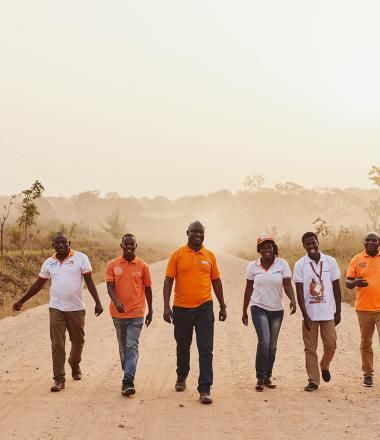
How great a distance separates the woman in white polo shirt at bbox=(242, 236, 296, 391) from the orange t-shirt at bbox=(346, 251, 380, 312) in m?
0.91

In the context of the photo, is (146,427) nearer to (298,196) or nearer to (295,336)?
(295,336)

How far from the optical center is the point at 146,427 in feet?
20.0

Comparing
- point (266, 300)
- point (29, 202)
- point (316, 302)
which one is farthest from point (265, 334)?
point (29, 202)

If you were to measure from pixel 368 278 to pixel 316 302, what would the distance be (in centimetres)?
80

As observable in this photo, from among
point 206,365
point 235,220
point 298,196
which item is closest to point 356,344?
point 206,365

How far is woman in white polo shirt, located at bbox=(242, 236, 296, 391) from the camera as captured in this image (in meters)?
7.67

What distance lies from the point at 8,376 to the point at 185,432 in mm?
3529

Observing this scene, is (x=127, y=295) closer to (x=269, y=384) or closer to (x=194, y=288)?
(x=194, y=288)

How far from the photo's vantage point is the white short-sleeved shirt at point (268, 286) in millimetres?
7734

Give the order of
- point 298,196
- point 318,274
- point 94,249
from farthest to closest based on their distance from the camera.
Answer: point 298,196
point 94,249
point 318,274

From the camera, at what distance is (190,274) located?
734cm

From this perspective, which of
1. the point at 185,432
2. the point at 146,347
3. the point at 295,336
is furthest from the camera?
the point at 295,336

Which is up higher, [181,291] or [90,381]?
[181,291]

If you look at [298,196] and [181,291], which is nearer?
[181,291]
